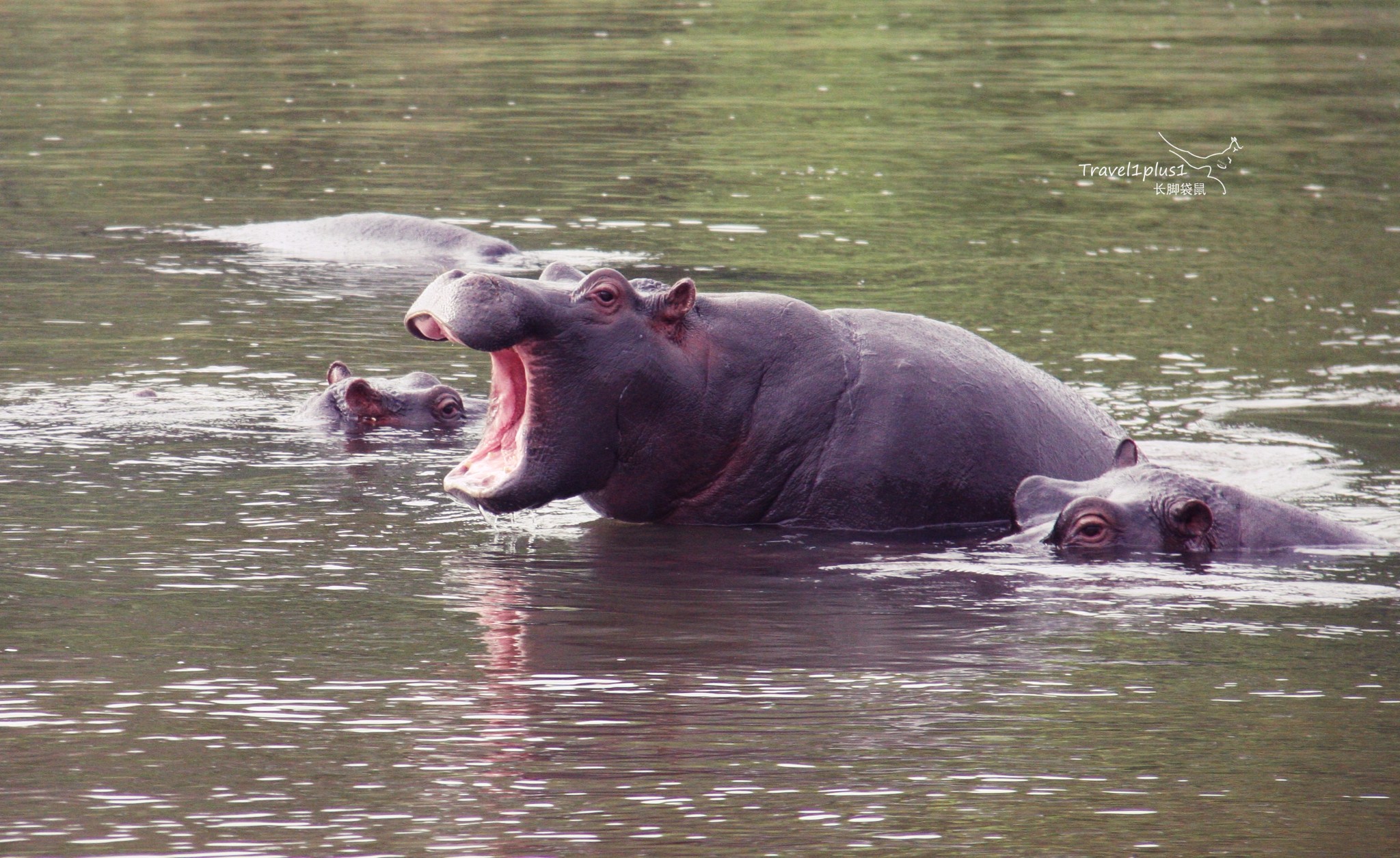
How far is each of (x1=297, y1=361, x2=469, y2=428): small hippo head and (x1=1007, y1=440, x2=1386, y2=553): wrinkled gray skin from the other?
10.8 ft

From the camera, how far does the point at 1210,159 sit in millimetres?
19891

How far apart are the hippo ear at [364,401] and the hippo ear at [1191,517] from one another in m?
3.92

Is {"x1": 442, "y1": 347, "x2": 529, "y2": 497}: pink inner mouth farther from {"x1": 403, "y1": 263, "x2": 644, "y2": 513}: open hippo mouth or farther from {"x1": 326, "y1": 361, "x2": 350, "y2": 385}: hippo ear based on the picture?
{"x1": 326, "y1": 361, "x2": 350, "y2": 385}: hippo ear

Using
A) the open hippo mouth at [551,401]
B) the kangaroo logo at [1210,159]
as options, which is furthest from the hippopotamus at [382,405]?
the kangaroo logo at [1210,159]

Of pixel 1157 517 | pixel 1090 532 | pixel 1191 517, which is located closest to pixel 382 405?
pixel 1090 532

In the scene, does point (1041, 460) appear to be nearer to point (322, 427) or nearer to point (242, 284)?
point (322, 427)

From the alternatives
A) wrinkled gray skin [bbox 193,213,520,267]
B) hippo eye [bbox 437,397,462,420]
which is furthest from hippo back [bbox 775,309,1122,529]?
wrinkled gray skin [bbox 193,213,520,267]

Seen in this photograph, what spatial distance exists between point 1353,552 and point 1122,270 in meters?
6.85

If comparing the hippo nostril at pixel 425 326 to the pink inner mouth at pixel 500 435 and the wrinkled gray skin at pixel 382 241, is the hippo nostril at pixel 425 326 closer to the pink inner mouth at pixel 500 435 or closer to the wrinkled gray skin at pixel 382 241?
the pink inner mouth at pixel 500 435

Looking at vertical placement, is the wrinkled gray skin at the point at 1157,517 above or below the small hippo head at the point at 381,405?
below

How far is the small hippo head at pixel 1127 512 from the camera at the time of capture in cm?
792

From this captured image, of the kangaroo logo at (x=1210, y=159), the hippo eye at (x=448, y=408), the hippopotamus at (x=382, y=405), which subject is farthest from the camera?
the kangaroo logo at (x=1210, y=159)

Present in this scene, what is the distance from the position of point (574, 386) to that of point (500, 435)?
433 millimetres

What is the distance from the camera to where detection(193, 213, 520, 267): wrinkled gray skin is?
14.9 metres
